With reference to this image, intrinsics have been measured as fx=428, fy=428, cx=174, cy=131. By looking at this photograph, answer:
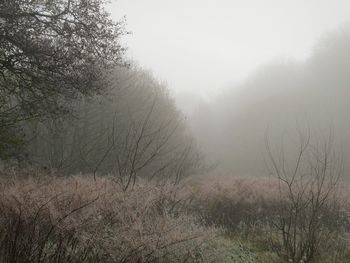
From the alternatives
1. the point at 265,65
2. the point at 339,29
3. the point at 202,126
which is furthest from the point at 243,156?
the point at 339,29

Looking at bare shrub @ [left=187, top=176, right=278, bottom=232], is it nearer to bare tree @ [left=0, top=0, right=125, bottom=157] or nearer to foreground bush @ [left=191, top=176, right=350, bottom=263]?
foreground bush @ [left=191, top=176, right=350, bottom=263]

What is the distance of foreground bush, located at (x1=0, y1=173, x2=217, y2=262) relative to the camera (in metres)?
4.20

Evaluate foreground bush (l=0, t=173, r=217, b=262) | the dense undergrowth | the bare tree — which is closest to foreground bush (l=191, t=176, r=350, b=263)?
the dense undergrowth

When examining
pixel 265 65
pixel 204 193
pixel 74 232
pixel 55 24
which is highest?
pixel 265 65

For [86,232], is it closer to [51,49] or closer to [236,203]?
[51,49]

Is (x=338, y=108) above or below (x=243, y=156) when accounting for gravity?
above

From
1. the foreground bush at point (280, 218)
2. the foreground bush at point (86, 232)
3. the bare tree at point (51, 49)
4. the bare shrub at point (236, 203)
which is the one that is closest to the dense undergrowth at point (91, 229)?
the foreground bush at point (86, 232)

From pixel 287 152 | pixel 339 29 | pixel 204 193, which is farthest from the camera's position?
pixel 339 29

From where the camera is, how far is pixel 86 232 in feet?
14.6

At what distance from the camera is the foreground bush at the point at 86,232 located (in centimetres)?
420

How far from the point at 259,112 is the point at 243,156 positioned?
577cm

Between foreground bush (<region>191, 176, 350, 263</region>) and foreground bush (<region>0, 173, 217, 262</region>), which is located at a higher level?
foreground bush (<region>0, 173, 217, 262</region>)

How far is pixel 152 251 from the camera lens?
14.2ft

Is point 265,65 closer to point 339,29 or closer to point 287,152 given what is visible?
point 339,29
